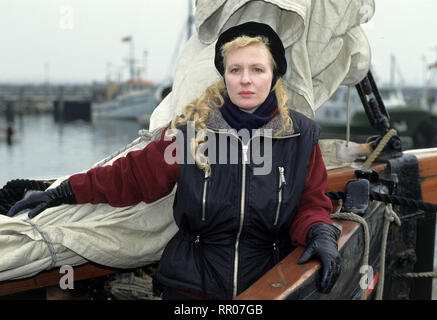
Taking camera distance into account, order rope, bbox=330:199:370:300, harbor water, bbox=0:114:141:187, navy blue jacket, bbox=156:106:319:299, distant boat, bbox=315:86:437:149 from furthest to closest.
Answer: distant boat, bbox=315:86:437:149
harbor water, bbox=0:114:141:187
rope, bbox=330:199:370:300
navy blue jacket, bbox=156:106:319:299

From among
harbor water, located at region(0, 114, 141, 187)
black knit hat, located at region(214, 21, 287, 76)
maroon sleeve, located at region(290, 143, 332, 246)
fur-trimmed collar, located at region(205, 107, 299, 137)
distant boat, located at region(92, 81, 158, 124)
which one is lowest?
harbor water, located at region(0, 114, 141, 187)

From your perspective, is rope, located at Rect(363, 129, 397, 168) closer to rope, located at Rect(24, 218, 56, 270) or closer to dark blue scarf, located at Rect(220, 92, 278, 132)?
dark blue scarf, located at Rect(220, 92, 278, 132)

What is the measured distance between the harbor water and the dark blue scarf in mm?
14414

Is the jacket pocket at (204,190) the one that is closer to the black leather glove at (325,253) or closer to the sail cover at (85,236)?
the black leather glove at (325,253)

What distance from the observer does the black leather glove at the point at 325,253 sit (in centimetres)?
172

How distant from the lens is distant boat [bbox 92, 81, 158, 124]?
47588 mm

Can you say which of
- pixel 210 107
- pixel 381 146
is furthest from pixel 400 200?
pixel 210 107

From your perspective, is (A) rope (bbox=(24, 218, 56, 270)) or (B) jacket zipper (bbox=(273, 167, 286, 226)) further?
(A) rope (bbox=(24, 218, 56, 270))

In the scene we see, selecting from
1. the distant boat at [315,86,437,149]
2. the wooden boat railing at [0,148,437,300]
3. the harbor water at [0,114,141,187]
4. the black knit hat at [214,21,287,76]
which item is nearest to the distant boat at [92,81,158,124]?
the harbor water at [0,114,141,187]

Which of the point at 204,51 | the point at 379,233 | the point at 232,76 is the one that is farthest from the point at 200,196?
the point at 379,233

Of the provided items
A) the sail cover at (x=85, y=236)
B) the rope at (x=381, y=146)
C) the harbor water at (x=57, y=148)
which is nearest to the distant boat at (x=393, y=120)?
the harbor water at (x=57, y=148)

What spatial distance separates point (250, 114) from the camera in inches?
74.7

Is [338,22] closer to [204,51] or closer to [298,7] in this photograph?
[298,7]

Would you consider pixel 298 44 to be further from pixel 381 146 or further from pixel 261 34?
pixel 381 146
